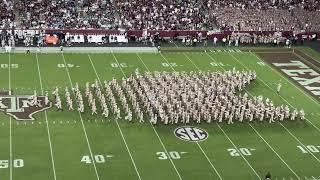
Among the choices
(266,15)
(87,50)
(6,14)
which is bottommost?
(87,50)

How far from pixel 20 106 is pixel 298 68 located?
44.7 ft

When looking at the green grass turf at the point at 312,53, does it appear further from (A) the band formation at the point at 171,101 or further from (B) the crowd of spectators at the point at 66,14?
(B) the crowd of spectators at the point at 66,14

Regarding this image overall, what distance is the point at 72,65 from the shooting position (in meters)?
28.1

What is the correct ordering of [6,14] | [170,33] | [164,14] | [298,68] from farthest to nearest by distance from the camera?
[164,14]
[6,14]
[170,33]
[298,68]

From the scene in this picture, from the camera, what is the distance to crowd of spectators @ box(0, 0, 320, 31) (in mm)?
34750

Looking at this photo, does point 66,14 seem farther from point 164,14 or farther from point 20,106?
point 20,106

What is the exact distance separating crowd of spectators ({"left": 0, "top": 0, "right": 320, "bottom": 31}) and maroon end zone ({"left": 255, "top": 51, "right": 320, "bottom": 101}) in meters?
4.46

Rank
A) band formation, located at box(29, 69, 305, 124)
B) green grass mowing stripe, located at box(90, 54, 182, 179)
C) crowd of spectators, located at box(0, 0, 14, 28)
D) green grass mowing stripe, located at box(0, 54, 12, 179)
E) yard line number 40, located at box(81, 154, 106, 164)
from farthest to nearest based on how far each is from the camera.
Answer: crowd of spectators, located at box(0, 0, 14, 28) < band formation, located at box(29, 69, 305, 124) < yard line number 40, located at box(81, 154, 106, 164) < green grass mowing stripe, located at box(90, 54, 182, 179) < green grass mowing stripe, located at box(0, 54, 12, 179)

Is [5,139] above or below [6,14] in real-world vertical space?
below

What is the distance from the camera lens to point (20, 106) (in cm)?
2261

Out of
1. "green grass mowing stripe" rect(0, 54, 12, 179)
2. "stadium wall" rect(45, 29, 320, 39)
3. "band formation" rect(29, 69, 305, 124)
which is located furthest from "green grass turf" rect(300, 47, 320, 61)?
"green grass mowing stripe" rect(0, 54, 12, 179)

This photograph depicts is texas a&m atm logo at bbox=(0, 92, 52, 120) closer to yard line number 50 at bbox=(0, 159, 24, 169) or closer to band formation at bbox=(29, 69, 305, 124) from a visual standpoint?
band formation at bbox=(29, 69, 305, 124)

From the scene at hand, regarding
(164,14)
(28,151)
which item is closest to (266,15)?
(164,14)

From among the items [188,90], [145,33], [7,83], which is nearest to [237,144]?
[188,90]
